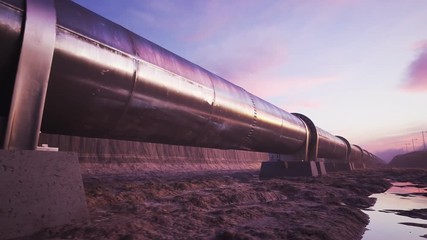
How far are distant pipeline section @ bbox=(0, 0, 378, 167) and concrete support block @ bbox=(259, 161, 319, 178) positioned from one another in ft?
15.7

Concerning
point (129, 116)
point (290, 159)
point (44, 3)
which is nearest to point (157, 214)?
point (129, 116)

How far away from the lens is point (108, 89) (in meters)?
3.21

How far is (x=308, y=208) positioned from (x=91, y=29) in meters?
3.61

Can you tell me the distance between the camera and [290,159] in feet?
32.9

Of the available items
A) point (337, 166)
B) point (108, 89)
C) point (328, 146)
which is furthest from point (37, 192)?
point (337, 166)

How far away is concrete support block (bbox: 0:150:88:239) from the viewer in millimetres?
2008

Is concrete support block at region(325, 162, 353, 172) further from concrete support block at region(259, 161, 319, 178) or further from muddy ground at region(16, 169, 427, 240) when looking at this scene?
muddy ground at region(16, 169, 427, 240)

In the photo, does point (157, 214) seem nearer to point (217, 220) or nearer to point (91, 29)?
point (217, 220)

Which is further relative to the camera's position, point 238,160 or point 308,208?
point 238,160

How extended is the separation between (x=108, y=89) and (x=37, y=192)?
1.38m

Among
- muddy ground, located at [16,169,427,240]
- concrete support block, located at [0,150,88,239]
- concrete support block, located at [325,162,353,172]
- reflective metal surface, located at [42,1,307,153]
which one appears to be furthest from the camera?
concrete support block, located at [325,162,353,172]

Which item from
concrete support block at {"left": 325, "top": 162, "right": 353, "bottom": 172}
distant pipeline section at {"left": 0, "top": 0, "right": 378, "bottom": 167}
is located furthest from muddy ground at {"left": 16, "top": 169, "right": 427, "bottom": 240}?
concrete support block at {"left": 325, "top": 162, "right": 353, "bottom": 172}

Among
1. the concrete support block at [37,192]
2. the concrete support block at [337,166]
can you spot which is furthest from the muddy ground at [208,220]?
the concrete support block at [337,166]

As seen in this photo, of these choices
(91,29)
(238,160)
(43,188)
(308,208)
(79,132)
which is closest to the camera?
(43,188)
